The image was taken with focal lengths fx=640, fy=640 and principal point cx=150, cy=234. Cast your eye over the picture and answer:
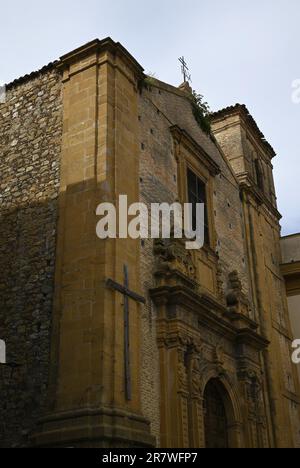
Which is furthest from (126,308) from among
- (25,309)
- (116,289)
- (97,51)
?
(97,51)

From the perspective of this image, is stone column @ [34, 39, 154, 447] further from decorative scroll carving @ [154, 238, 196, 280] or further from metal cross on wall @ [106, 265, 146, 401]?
decorative scroll carving @ [154, 238, 196, 280]

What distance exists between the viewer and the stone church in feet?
31.5

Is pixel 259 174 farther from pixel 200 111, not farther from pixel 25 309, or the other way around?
pixel 25 309

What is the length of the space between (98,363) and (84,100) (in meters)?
5.12

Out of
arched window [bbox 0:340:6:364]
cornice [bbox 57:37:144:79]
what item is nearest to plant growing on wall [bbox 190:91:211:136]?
cornice [bbox 57:37:144:79]

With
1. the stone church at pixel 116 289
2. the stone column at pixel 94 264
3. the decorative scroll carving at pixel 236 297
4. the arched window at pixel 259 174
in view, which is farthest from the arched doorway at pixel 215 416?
the arched window at pixel 259 174

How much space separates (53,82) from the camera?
505 inches

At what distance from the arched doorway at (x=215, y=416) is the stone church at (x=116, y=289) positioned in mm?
40

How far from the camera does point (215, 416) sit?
1284 centimetres

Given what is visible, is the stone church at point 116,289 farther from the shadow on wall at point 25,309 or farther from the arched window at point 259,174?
the arched window at point 259,174

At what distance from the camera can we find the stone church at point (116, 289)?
9.60 meters

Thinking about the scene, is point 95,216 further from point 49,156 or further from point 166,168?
point 166,168

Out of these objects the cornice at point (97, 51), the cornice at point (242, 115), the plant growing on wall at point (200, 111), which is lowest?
the cornice at point (97, 51)

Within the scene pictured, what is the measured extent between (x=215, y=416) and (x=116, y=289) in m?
4.32
